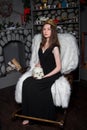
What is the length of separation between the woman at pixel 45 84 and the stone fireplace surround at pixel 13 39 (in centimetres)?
146

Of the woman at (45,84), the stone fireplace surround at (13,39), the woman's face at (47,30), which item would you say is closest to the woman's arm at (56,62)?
the woman at (45,84)

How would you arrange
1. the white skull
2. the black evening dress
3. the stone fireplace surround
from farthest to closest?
the stone fireplace surround < the white skull < the black evening dress

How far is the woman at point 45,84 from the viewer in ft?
7.95

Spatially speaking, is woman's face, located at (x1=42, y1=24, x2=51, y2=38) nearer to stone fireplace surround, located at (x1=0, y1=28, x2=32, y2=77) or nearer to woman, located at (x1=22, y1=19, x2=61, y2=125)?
woman, located at (x1=22, y1=19, x2=61, y2=125)

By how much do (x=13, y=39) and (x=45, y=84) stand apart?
193 centimetres

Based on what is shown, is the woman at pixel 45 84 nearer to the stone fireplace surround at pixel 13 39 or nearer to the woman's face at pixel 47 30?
the woman's face at pixel 47 30

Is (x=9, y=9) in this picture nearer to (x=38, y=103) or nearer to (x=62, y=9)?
(x=62, y=9)

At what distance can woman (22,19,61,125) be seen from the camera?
242 cm

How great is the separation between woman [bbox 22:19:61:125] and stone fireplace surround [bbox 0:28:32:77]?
1.46 metres

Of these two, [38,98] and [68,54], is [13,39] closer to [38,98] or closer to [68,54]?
[68,54]

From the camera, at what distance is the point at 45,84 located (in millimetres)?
2447

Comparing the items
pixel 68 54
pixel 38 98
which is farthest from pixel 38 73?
pixel 68 54

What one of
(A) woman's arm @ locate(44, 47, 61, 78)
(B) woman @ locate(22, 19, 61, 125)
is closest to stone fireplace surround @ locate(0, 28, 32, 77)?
(B) woman @ locate(22, 19, 61, 125)

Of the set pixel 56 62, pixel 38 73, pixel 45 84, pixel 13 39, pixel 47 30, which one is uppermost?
pixel 47 30
